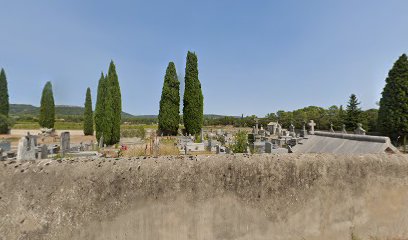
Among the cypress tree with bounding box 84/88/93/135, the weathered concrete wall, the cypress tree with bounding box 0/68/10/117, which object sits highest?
the cypress tree with bounding box 0/68/10/117

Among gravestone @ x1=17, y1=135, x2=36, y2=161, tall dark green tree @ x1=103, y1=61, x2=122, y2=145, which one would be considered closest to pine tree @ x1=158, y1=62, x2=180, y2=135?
tall dark green tree @ x1=103, y1=61, x2=122, y2=145

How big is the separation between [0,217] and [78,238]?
132cm

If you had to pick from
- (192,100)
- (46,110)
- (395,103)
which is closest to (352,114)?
(395,103)

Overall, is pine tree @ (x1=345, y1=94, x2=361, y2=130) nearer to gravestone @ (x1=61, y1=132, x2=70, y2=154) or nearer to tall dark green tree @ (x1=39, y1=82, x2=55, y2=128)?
gravestone @ (x1=61, y1=132, x2=70, y2=154)

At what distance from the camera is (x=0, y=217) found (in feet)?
13.8

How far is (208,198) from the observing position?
15.4 ft

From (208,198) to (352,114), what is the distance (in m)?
45.1

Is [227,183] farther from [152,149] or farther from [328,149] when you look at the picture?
[152,149]

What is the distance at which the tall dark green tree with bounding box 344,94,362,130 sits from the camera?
41.0m

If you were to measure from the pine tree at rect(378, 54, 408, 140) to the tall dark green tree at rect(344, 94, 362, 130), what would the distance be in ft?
32.7

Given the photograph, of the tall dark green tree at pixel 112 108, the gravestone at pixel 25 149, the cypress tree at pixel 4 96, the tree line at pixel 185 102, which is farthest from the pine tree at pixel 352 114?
the cypress tree at pixel 4 96

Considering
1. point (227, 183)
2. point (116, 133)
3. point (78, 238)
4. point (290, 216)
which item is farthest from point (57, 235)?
point (116, 133)

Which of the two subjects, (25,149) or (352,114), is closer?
(25,149)

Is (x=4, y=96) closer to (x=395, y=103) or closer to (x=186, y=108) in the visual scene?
(x=186, y=108)
